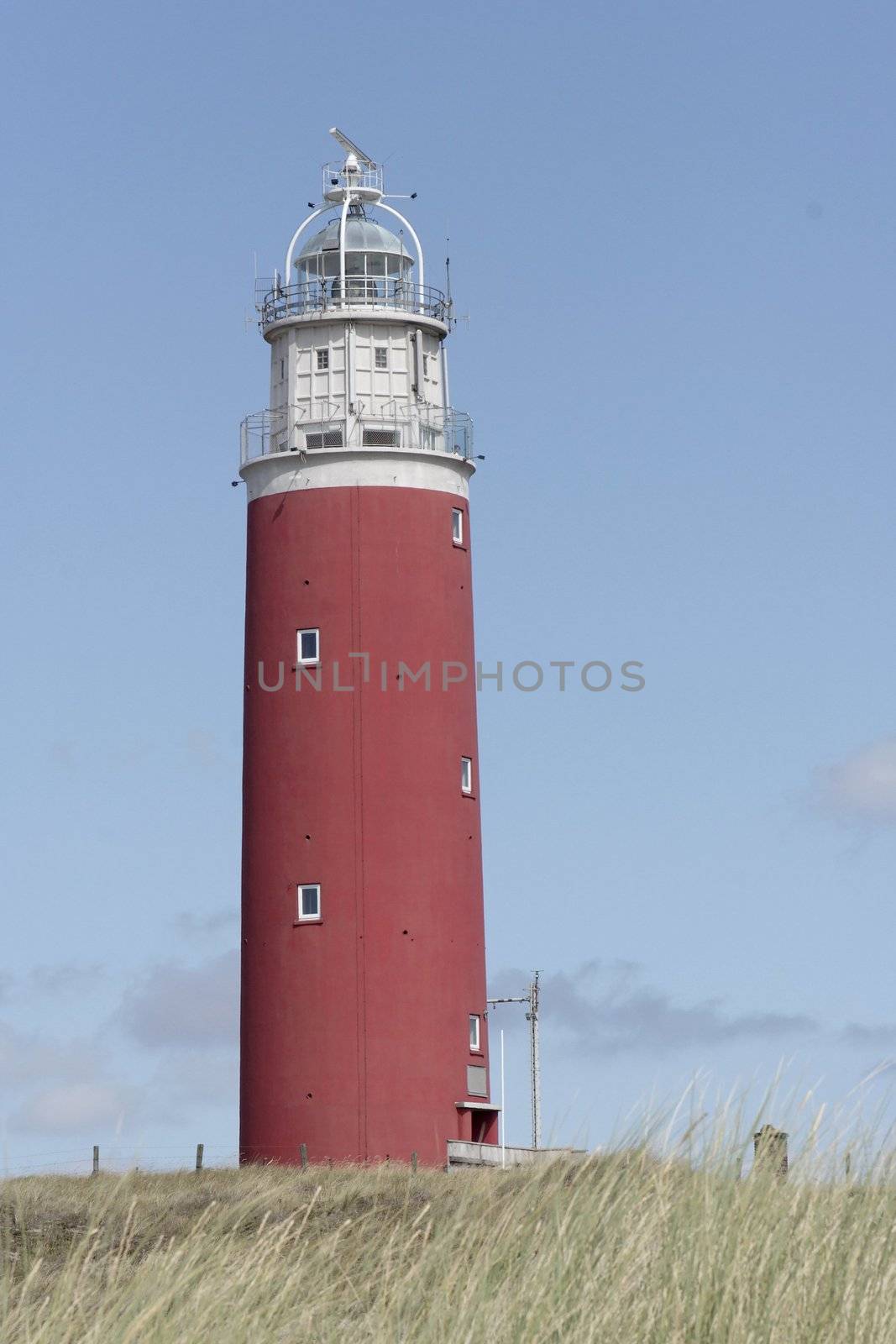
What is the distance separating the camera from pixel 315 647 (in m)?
36.2

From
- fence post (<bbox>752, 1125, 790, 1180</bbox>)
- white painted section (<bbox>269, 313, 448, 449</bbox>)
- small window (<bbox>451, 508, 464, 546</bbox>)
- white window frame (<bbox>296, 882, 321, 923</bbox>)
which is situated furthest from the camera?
white painted section (<bbox>269, 313, 448, 449</bbox>)

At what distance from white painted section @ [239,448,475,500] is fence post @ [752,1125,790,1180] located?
24815mm

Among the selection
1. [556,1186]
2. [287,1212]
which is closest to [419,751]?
[287,1212]

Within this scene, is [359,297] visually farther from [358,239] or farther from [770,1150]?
[770,1150]

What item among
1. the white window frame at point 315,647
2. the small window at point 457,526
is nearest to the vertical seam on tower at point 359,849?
the white window frame at point 315,647

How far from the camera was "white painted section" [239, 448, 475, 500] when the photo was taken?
120ft

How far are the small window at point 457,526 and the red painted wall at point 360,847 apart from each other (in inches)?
11.6

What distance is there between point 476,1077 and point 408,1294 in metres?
24.6

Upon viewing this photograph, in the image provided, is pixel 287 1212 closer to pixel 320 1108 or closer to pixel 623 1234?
pixel 320 1108

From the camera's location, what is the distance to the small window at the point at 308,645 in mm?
36094

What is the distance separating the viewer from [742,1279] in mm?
11422

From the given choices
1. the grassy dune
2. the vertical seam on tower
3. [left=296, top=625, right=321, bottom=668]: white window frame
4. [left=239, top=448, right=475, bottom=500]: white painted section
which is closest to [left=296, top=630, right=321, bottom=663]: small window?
[left=296, top=625, right=321, bottom=668]: white window frame

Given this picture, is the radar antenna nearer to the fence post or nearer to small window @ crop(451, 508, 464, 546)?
→ small window @ crop(451, 508, 464, 546)

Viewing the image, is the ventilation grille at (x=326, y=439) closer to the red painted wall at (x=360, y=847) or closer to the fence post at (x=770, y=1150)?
the red painted wall at (x=360, y=847)
